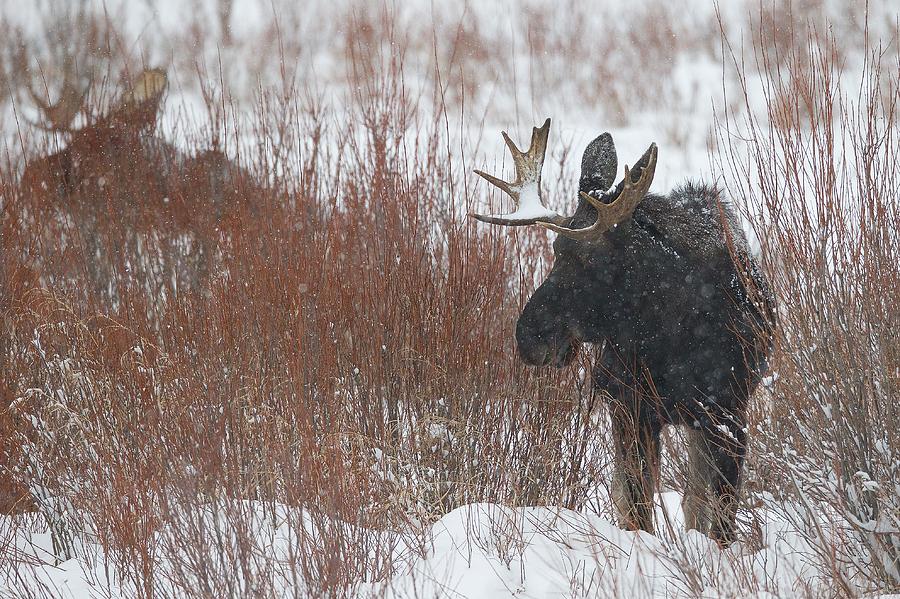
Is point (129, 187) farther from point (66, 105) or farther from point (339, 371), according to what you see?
point (339, 371)

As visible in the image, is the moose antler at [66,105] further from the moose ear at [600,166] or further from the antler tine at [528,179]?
the moose ear at [600,166]

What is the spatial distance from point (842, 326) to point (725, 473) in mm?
907

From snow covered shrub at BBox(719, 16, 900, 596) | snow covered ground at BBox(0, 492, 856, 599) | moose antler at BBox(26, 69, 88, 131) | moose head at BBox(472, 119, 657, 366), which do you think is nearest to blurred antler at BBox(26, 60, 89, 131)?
moose antler at BBox(26, 69, 88, 131)

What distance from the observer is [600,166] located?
12.1ft

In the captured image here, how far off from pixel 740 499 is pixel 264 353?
95.4 inches

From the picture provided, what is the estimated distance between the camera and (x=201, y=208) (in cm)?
710

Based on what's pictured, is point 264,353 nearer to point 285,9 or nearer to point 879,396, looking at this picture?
point 879,396

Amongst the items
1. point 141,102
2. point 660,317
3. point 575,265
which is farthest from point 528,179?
point 141,102

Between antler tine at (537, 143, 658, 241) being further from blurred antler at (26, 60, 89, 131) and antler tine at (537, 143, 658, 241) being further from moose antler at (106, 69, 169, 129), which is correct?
blurred antler at (26, 60, 89, 131)

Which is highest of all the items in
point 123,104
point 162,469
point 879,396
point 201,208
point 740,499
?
point 123,104

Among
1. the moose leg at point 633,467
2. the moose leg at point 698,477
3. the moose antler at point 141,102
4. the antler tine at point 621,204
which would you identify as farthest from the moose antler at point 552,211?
the moose antler at point 141,102

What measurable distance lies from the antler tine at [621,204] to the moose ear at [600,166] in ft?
0.67

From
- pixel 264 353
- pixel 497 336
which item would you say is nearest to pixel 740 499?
pixel 497 336

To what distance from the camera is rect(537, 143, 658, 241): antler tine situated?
3.40 metres
